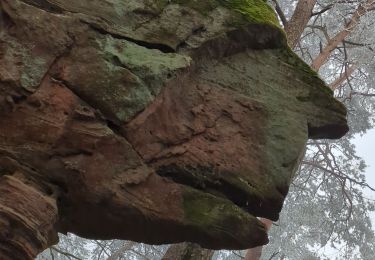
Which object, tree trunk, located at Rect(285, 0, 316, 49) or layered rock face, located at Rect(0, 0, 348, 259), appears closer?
layered rock face, located at Rect(0, 0, 348, 259)

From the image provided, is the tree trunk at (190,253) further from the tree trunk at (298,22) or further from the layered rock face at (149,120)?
the tree trunk at (298,22)

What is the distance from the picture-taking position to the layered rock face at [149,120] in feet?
12.2

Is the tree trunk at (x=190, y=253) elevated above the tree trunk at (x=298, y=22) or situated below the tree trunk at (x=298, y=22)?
below

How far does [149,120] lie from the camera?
4242 millimetres

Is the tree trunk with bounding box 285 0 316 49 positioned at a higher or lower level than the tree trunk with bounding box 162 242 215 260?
higher

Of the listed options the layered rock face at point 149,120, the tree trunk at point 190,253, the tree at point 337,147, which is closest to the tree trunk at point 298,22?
the tree at point 337,147

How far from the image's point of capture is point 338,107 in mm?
5266

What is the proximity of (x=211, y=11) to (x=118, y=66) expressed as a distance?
1.40m

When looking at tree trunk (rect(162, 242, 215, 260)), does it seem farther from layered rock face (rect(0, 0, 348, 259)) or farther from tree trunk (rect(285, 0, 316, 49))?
tree trunk (rect(285, 0, 316, 49))

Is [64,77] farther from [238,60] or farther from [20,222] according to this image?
[238,60]

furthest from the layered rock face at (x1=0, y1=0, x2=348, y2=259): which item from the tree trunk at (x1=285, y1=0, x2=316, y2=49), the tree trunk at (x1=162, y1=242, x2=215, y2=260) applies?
the tree trunk at (x1=285, y1=0, x2=316, y2=49)

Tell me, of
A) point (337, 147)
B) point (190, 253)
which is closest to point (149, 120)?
point (190, 253)

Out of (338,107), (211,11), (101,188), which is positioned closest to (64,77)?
(101,188)

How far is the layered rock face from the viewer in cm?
372
